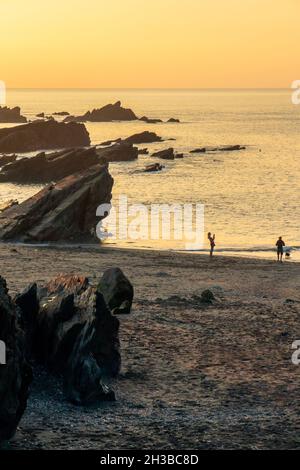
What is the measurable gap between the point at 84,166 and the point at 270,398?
224 feet

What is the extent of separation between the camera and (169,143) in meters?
141

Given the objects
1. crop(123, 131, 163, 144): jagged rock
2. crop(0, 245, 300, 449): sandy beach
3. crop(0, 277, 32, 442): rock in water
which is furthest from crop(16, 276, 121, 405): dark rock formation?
crop(123, 131, 163, 144): jagged rock

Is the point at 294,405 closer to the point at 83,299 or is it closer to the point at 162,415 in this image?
the point at 162,415

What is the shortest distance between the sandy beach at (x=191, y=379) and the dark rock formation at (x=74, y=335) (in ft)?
1.25

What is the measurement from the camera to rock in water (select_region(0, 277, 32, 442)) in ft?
44.6

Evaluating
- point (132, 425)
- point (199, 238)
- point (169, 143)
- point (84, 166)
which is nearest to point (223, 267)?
point (199, 238)

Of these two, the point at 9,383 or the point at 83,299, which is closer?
the point at 9,383

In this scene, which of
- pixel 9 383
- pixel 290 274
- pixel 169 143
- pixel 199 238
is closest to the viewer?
pixel 9 383

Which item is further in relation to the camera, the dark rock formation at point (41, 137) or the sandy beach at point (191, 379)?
the dark rock formation at point (41, 137)

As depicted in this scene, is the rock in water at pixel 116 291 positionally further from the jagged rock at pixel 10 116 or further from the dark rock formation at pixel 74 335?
the jagged rock at pixel 10 116

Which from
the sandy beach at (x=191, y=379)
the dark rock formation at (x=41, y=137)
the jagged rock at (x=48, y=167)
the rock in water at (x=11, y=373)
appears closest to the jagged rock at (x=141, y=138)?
the dark rock formation at (x=41, y=137)

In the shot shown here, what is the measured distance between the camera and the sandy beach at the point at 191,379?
1484 centimetres

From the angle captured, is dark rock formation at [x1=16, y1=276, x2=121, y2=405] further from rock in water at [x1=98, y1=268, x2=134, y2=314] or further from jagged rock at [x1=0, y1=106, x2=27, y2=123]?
jagged rock at [x1=0, y1=106, x2=27, y2=123]

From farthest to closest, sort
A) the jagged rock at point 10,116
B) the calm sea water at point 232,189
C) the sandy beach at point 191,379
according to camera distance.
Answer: the jagged rock at point 10,116 < the calm sea water at point 232,189 < the sandy beach at point 191,379
